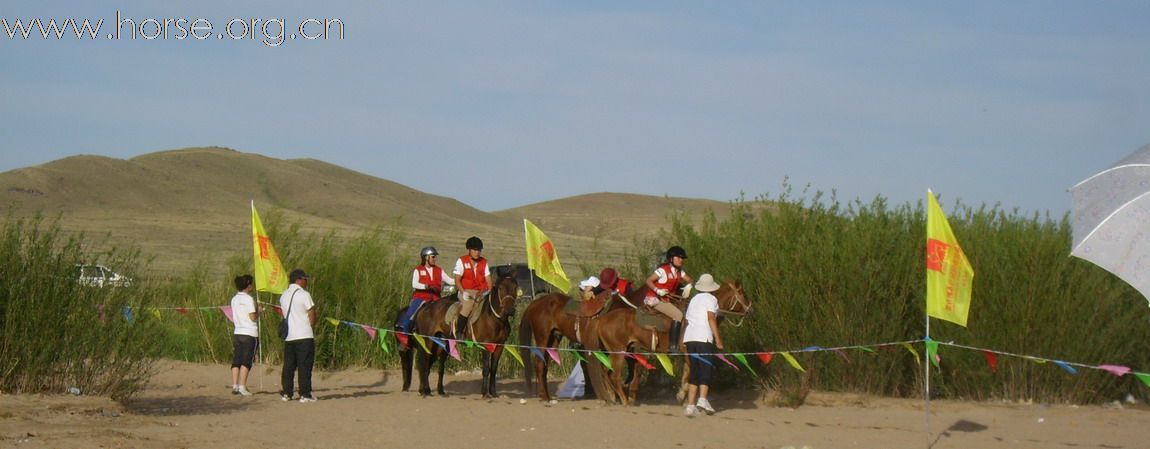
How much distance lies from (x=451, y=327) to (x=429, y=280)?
3.79ft

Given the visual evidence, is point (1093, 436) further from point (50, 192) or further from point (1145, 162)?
point (50, 192)

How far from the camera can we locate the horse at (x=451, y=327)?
1675 cm

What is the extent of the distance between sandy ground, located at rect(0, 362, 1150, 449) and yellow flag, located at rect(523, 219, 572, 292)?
1.80 metres

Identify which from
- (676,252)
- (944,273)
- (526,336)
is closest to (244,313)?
(526,336)

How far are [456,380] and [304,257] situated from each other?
3.77m

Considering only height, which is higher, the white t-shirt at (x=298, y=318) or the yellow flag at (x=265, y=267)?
the yellow flag at (x=265, y=267)

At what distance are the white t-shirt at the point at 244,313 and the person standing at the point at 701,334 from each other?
19.7ft

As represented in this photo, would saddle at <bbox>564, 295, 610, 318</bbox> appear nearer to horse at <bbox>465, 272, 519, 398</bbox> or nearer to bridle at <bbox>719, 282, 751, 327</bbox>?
horse at <bbox>465, 272, 519, 398</bbox>

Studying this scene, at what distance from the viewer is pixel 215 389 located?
18.8 metres

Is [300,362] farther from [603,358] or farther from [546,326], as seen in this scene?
[603,358]

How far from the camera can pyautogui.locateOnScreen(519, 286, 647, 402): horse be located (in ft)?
54.0

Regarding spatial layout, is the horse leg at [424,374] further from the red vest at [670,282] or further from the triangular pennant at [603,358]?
the red vest at [670,282]

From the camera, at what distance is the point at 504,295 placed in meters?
16.7

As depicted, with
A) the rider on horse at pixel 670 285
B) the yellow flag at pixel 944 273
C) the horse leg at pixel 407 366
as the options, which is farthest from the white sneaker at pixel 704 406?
the horse leg at pixel 407 366
